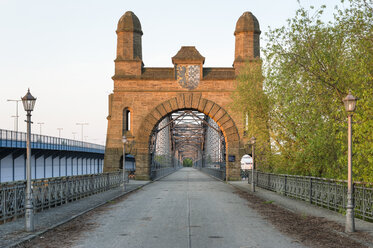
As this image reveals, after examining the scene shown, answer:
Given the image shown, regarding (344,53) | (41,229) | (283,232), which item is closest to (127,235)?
(41,229)

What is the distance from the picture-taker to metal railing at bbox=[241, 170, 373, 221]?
13734 mm

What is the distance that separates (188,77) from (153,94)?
12.2 ft

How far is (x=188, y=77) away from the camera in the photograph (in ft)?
135

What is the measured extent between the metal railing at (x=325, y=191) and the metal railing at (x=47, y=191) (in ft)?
36.0

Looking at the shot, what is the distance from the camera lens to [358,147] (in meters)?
12.9

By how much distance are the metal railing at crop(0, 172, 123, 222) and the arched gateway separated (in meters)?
13.2

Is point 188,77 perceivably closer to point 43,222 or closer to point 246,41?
point 246,41

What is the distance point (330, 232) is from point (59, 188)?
11687 millimetres

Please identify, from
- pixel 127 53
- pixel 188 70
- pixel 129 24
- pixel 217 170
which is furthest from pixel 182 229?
pixel 217 170

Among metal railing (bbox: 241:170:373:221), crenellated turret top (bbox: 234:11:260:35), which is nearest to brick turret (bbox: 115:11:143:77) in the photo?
crenellated turret top (bbox: 234:11:260:35)

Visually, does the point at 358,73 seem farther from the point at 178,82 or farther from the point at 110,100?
the point at 110,100

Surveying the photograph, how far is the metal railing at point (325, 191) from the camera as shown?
13734 mm

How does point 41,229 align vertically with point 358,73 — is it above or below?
below

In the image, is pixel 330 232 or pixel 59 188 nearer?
pixel 330 232
